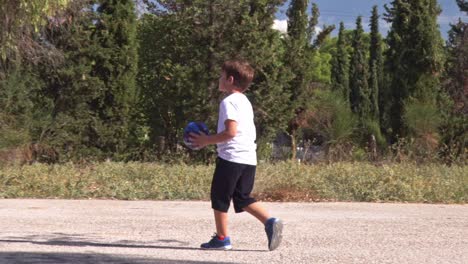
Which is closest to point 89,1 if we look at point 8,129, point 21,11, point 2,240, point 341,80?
point 8,129

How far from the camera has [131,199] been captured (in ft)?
29.4

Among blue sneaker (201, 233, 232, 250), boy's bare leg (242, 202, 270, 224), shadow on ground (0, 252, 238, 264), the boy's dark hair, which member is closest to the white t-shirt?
the boy's dark hair

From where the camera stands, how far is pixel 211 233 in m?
6.54

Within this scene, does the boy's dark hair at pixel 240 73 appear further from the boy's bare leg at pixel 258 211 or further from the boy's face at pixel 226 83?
the boy's bare leg at pixel 258 211

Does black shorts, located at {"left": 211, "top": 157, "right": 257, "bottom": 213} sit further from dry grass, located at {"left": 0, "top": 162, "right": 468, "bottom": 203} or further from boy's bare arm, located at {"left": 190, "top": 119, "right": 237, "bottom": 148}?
dry grass, located at {"left": 0, "top": 162, "right": 468, "bottom": 203}

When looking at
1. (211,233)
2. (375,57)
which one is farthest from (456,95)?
(375,57)

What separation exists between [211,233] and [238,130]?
1.43m

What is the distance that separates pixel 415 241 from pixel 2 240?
3.60 m

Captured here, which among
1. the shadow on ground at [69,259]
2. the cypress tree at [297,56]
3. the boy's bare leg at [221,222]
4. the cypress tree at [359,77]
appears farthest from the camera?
the cypress tree at [359,77]

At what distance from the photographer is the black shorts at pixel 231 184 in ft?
18.2

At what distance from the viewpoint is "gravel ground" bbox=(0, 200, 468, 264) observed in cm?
546

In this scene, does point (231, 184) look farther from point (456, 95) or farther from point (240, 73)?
point (456, 95)

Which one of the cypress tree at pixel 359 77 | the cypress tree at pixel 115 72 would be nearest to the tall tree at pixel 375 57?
the cypress tree at pixel 359 77

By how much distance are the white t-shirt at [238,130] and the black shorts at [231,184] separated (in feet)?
0.19
